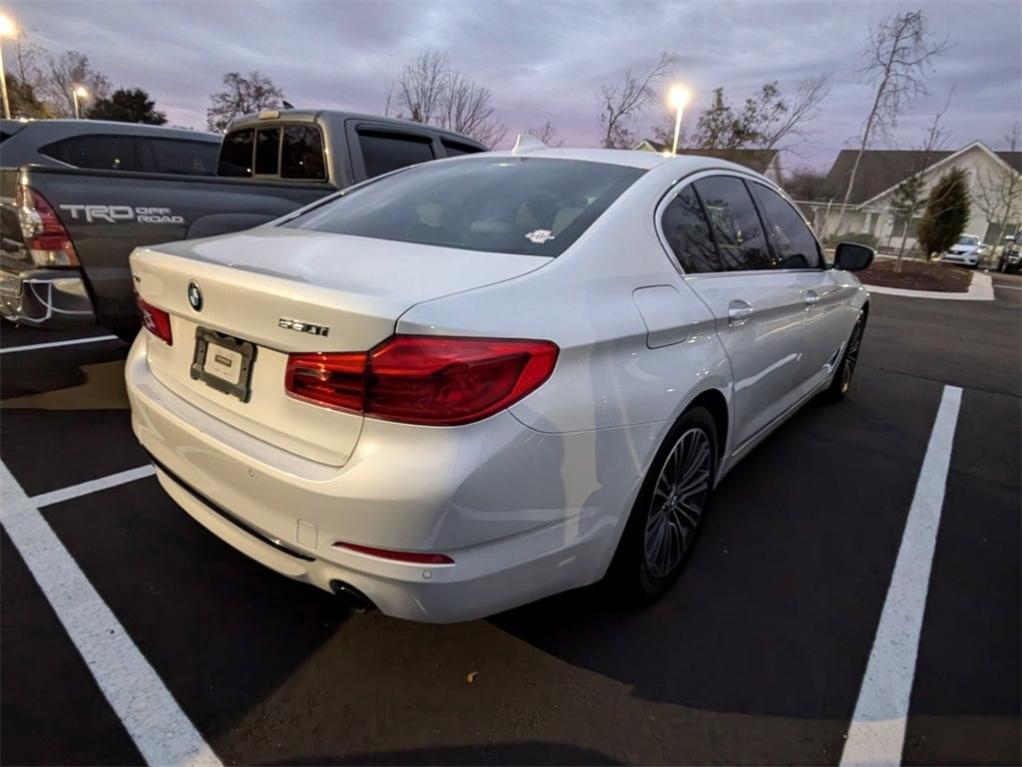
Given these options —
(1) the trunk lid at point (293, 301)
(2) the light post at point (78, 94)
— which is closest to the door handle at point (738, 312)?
(1) the trunk lid at point (293, 301)

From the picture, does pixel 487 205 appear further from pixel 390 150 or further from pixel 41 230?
pixel 390 150

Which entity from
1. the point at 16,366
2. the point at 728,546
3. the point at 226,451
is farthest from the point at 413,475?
the point at 16,366

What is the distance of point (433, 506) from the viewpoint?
4.88ft

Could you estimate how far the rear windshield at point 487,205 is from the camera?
2.07 m

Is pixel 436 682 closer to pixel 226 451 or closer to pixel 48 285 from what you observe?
pixel 226 451

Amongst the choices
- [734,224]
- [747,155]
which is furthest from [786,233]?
[747,155]

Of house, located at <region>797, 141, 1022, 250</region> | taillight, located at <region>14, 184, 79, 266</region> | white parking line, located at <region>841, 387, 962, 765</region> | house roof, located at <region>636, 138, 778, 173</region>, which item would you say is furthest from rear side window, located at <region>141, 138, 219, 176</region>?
house, located at <region>797, 141, 1022, 250</region>

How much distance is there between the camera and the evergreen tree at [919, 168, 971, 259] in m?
23.7

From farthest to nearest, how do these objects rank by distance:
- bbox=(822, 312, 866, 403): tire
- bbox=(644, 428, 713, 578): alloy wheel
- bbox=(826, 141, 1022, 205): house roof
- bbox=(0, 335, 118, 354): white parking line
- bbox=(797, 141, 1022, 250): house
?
bbox=(826, 141, 1022, 205): house roof → bbox=(797, 141, 1022, 250): house → bbox=(0, 335, 118, 354): white parking line → bbox=(822, 312, 866, 403): tire → bbox=(644, 428, 713, 578): alloy wheel

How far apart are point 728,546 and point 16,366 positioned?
16.9ft

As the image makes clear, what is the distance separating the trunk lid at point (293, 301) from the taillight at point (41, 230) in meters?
1.84

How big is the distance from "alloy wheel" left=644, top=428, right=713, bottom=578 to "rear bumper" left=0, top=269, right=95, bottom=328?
3415 mm

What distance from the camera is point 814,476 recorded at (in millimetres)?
3686

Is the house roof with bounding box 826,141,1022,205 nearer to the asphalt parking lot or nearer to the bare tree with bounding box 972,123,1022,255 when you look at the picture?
the bare tree with bounding box 972,123,1022,255
